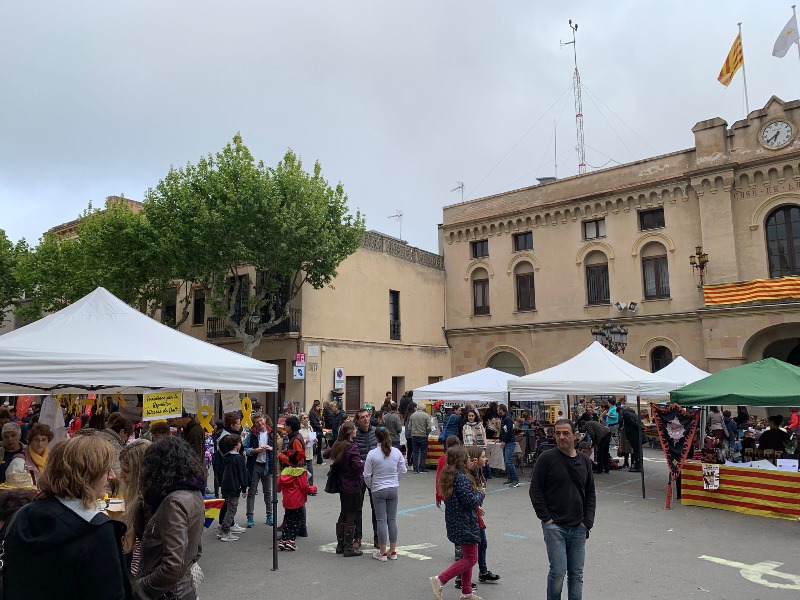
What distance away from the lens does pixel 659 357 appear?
80.7 ft

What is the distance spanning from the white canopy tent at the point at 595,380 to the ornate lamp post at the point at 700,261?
11050 millimetres

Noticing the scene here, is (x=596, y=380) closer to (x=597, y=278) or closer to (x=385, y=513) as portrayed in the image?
(x=385, y=513)

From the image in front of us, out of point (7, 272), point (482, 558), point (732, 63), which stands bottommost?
point (482, 558)

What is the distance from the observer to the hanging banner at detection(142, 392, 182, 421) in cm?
778

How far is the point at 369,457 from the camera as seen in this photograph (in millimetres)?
7555

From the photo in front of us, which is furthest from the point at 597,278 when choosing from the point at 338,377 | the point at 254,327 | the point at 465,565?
the point at 465,565

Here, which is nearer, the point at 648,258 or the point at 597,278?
the point at 648,258

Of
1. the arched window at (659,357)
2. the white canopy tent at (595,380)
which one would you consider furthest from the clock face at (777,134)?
the white canopy tent at (595,380)

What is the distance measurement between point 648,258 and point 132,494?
24857 millimetres

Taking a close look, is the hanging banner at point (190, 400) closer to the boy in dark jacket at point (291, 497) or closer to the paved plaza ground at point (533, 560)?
the paved plaza ground at point (533, 560)

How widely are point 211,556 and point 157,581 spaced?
184 inches

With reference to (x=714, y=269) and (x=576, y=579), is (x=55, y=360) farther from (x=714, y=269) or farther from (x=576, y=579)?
(x=714, y=269)

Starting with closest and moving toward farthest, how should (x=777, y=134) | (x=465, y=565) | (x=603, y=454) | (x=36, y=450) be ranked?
1. (x=465, y=565)
2. (x=36, y=450)
3. (x=603, y=454)
4. (x=777, y=134)

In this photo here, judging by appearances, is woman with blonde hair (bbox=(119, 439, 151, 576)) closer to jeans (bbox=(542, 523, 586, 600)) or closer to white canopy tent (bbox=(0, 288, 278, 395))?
white canopy tent (bbox=(0, 288, 278, 395))
